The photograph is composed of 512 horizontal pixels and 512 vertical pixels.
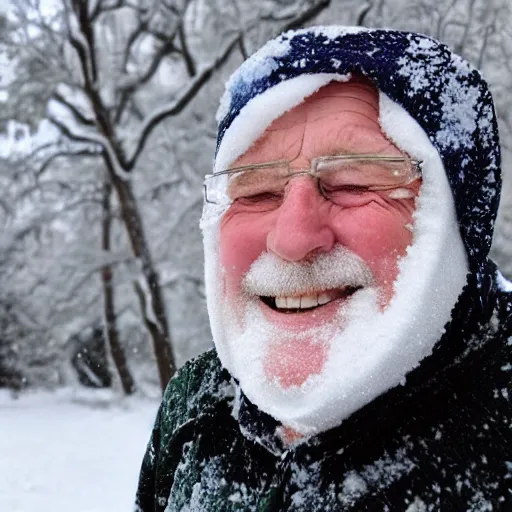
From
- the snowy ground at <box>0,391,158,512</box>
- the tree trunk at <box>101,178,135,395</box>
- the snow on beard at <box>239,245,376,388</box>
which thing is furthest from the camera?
the tree trunk at <box>101,178,135,395</box>

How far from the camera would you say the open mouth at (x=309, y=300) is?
4.07ft

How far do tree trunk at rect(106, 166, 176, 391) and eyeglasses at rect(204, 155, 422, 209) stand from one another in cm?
853

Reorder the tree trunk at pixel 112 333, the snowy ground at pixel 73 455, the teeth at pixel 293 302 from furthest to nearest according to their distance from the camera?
the tree trunk at pixel 112 333
the snowy ground at pixel 73 455
the teeth at pixel 293 302

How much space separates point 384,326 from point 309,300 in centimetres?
20

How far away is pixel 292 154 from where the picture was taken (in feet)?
4.48

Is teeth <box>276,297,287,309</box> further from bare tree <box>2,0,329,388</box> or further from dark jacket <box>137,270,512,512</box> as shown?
bare tree <box>2,0,329,388</box>

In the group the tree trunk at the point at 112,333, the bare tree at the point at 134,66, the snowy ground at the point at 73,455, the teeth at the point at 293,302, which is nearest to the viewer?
the teeth at the point at 293,302

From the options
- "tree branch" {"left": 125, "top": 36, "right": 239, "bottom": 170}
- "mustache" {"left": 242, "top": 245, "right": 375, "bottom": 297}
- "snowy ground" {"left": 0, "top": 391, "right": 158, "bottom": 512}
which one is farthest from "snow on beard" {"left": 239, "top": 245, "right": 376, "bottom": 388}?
"tree branch" {"left": 125, "top": 36, "right": 239, "bottom": 170}

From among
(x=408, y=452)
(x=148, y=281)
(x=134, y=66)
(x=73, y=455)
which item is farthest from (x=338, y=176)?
(x=134, y=66)

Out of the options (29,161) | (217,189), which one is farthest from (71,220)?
(217,189)

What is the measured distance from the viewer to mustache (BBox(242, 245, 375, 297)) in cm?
120

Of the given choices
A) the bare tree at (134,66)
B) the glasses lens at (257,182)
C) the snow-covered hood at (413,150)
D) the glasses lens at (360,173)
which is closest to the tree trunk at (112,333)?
the bare tree at (134,66)

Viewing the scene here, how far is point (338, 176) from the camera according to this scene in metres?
1.31

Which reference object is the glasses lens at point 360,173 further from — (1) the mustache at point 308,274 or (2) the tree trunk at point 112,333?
(2) the tree trunk at point 112,333
